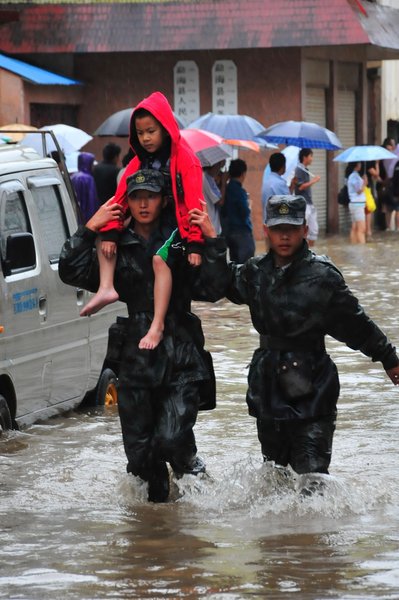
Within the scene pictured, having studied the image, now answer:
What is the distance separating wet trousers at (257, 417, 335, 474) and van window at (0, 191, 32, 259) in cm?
267

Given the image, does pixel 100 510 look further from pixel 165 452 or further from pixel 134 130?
pixel 134 130

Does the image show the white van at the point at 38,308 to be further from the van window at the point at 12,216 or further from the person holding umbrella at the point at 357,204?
the person holding umbrella at the point at 357,204

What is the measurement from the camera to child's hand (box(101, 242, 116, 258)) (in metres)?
7.21

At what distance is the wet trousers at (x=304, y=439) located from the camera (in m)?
7.18

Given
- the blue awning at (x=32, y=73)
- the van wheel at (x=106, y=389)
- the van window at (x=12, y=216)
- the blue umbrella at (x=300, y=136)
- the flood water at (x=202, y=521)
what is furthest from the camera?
the blue awning at (x=32, y=73)

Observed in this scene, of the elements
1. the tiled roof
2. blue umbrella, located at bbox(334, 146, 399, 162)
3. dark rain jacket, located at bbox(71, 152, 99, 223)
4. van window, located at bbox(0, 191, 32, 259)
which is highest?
the tiled roof

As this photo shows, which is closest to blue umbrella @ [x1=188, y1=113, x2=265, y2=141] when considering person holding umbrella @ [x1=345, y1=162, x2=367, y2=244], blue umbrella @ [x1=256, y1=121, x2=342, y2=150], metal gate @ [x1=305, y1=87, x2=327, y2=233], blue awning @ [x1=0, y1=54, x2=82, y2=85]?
blue umbrella @ [x1=256, y1=121, x2=342, y2=150]

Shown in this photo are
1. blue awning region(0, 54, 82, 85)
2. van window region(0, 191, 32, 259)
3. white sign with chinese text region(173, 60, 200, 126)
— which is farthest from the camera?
white sign with chinese text region(173, 60, 200, 126)

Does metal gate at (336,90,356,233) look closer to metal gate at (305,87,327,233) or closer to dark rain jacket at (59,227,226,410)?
metal gate at (305,87,327,233)

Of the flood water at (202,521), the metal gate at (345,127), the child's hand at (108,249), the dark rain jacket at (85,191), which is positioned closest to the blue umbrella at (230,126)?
the dark rain jacket at (85,191)

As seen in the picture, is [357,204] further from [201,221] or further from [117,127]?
[201,221]

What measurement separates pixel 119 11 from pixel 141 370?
22718 mm

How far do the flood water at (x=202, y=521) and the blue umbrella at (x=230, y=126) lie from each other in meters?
13.5

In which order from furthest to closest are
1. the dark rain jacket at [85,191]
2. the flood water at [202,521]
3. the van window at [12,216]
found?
the dark rain jacket at [85,191]
the van window at [12,216]
the flood water at [202,521]
